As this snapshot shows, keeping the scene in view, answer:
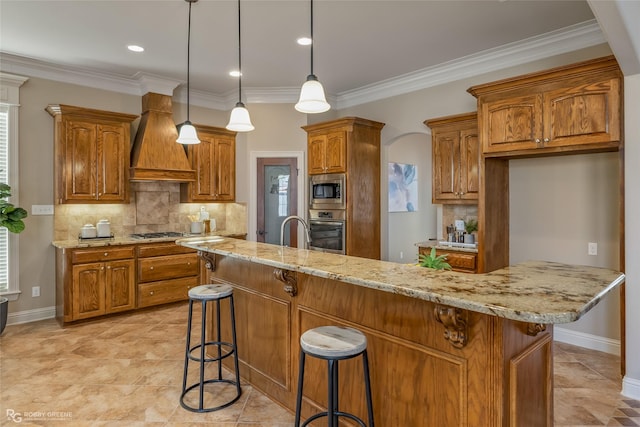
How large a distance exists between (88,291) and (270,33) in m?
3.58

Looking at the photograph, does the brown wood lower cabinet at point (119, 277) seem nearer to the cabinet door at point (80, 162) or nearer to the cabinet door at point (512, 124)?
the cabinet door at point (80, 162)

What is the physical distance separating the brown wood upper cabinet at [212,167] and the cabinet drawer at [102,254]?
123 cm

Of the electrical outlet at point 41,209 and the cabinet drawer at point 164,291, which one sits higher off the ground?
the electrical outlet at point 41,209

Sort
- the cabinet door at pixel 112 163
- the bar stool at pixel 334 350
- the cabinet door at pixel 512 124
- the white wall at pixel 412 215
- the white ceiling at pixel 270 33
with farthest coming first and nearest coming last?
1. the white wall at pixel 412 215
2. the cabinet door at pixel 112 163
3. the cabinet door at pixel 512 124
4. the white ceiling at pixel 270 33
5. the bar stool at pixel 334 350

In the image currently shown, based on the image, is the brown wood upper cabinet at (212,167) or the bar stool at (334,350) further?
the brown wood upper cabinet at (212,167)

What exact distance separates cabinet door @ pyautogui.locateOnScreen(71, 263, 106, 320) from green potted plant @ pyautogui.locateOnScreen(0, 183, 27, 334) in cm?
63

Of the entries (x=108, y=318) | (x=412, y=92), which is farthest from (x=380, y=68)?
(x=108, y=318)

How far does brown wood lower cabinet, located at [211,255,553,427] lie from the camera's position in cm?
156

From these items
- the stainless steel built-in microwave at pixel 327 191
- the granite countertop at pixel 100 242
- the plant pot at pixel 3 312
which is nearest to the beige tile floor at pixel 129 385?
the plant pot at pixel 3 312

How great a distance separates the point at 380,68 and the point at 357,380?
12.9 ft

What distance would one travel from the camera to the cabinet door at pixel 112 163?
469 centimetres

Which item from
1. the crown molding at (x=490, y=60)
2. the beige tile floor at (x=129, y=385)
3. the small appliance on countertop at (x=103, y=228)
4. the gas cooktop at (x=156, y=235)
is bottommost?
the beige tile floor at (x=129, y=385)

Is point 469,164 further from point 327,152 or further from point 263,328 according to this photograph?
point 263,328

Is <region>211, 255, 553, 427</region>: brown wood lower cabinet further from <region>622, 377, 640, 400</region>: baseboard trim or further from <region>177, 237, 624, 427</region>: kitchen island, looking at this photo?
<region>622, 377, 640, 400</region>: baseboard trim
